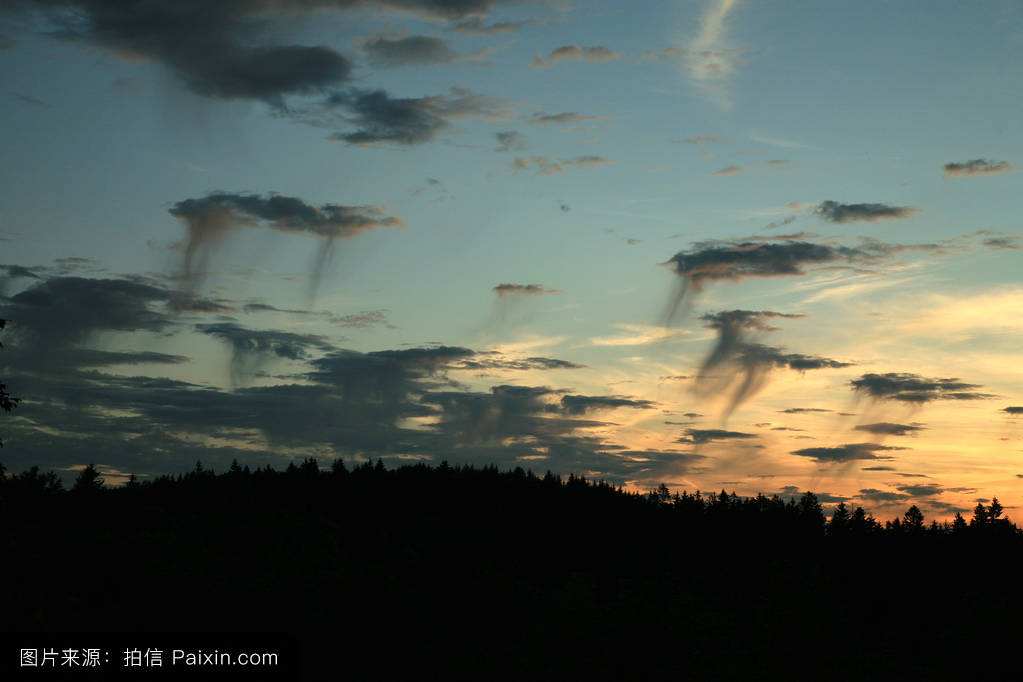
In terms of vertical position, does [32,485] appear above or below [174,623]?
above

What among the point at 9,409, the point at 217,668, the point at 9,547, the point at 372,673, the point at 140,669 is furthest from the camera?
the point at 372,673

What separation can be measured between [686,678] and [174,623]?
327 ft

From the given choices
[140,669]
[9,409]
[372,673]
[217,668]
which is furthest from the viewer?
[372,673]

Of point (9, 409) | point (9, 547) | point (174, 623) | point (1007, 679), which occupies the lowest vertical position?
point (1007, 679)

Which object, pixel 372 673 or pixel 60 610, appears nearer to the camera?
pixel 60 610

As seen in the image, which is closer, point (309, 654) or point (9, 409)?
point (9, 409)

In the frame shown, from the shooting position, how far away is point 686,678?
198m

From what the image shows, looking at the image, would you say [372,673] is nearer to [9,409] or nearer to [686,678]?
[686,678]

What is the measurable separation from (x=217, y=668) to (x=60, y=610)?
11582 centimetres

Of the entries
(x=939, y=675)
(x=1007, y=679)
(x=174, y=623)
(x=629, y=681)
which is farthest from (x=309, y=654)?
(x=1007, y=679)

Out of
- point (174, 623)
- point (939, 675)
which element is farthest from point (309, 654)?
point (939, 675)

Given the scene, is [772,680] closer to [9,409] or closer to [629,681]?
[629,681]

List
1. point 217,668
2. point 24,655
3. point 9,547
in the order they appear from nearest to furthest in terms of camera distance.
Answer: point 217,668 → point 24,655 → point 9,547

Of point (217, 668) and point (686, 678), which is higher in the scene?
point (217, 668)
